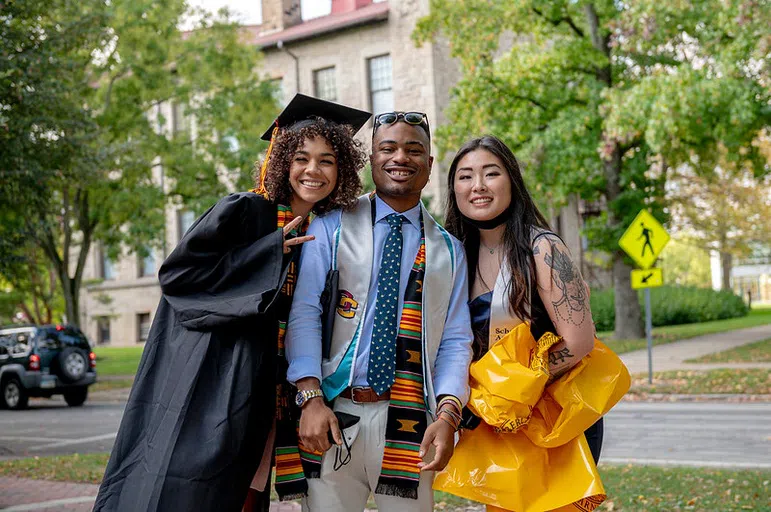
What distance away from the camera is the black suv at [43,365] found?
17.4 m

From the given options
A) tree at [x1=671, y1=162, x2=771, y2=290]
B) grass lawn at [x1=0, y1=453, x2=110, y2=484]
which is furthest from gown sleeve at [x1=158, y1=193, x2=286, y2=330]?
tree at [x1=671, y1=162, x2=771, y2=290]

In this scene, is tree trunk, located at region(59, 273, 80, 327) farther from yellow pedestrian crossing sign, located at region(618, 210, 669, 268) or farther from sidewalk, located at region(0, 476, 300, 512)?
sidewalk, located at region(0, 476, 300, 512)

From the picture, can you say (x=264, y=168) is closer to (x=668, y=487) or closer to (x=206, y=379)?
(x=206, y=379)

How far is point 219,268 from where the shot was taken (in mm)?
3039

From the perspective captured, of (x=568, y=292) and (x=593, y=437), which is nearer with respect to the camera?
(x=568, y=292)

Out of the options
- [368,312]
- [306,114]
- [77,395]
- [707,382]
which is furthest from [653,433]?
[77,395]

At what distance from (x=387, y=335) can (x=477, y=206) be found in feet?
2.25

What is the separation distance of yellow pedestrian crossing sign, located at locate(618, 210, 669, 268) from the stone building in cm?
1215

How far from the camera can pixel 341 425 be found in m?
3.06

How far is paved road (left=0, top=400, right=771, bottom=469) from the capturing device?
8836mm

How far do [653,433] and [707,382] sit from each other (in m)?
5.08

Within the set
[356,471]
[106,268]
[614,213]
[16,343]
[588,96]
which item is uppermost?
[588,96]

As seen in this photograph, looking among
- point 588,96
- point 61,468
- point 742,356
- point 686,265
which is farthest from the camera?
point 686,265

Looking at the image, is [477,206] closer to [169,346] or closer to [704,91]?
[169,346]
